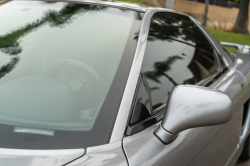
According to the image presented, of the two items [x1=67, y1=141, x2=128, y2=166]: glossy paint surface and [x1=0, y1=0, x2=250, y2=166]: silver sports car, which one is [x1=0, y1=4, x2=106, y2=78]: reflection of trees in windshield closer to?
[x1=0, y1=0, x2=250, y2=166]: silver sports car

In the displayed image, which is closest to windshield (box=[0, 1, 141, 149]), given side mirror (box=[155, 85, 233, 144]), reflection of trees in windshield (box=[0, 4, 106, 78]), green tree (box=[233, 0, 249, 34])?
reflection of trees in windshield (box=[0, 4, 106, 78])

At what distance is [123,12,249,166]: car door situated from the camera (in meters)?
1.32

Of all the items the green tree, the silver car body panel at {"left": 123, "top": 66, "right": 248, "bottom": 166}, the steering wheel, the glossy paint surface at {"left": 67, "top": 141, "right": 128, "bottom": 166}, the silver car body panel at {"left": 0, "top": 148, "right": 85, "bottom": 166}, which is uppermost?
the steering wheel

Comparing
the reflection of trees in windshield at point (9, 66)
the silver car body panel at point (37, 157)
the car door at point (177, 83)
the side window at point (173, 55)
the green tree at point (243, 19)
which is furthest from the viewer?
the green tree at point (243, 19)

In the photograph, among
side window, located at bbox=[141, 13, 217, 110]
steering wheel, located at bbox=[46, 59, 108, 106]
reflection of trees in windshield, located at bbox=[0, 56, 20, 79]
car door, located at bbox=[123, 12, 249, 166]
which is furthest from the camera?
side window, located at bbox=[141, 13, 217, 110]

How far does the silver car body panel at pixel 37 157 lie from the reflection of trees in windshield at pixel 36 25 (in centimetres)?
60

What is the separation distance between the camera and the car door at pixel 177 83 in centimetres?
132

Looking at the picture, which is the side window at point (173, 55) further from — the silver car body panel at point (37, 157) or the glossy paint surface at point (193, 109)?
the silver car body panel at point (37, 157)

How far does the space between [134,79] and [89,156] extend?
49cm

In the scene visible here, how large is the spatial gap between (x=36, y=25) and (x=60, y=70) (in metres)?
0.51

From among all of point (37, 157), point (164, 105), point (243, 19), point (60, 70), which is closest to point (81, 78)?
point (60, 70)

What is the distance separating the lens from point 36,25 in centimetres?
196

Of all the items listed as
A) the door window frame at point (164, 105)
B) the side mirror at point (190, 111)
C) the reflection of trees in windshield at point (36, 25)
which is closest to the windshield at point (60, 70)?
the reflection of trees in windshield at point (36, 25)

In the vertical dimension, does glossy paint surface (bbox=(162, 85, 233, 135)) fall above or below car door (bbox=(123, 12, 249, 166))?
above
